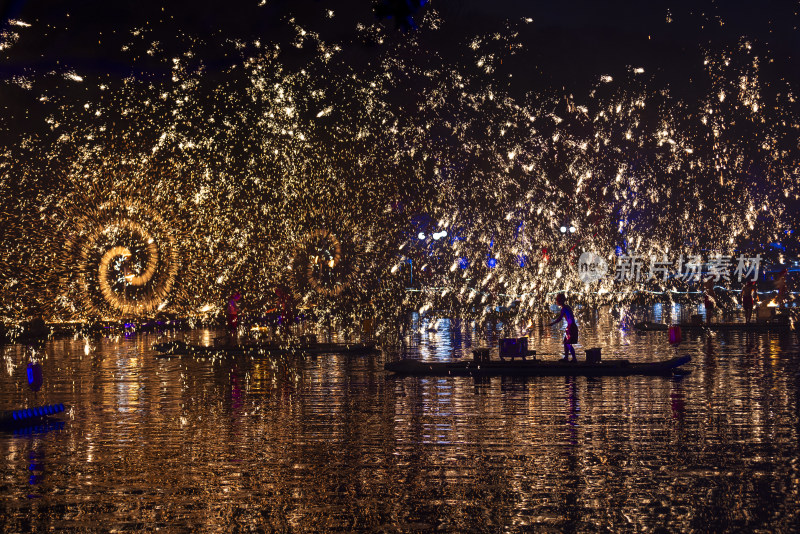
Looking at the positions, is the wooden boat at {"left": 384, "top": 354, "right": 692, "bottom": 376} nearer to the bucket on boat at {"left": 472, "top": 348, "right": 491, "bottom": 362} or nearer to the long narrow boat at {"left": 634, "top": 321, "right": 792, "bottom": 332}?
the bucket on boat at {"left": 472, "top": 348, "right": 491, "bottom": 362}

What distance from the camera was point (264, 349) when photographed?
2855 centimetres

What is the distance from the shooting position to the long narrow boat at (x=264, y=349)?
90.6 feet

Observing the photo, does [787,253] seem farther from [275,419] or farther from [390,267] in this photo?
[275,419]

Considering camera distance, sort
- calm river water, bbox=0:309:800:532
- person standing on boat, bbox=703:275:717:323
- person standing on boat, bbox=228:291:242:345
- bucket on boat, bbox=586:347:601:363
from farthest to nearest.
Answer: person standing on boat, bbox=703:275:717:323 < person standing on boat, bbox=228:291:242:345 < bucket on boat, bbox=586:347:601:363 < calm river water, bbox=0:309:800:532

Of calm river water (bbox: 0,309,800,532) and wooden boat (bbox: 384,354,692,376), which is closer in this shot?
calm river water (bbox: 0,309,800,532)

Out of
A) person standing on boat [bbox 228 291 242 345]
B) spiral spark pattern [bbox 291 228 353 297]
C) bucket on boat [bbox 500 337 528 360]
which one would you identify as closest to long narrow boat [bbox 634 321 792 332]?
person standing on boat [bbox 228 291 242 345]

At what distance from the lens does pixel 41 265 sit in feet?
180

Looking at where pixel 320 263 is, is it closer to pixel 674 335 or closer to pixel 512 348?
pixel 674 335

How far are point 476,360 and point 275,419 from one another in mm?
7058

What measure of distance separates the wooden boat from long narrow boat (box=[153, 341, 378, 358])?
635 centimetres

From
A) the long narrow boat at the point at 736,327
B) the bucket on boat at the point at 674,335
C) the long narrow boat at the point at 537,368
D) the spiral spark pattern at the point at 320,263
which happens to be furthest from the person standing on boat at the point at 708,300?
the spiral spark pattern at the point at 320,263

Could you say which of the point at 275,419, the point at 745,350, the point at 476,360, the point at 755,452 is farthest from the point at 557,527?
the point at 745,350

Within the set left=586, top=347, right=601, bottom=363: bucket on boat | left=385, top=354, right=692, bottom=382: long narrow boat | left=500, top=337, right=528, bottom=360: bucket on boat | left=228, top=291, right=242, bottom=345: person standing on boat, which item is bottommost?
left=385, top=354, right=692, bottom=382: long narrow boat

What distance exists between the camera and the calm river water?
28.8 ft
